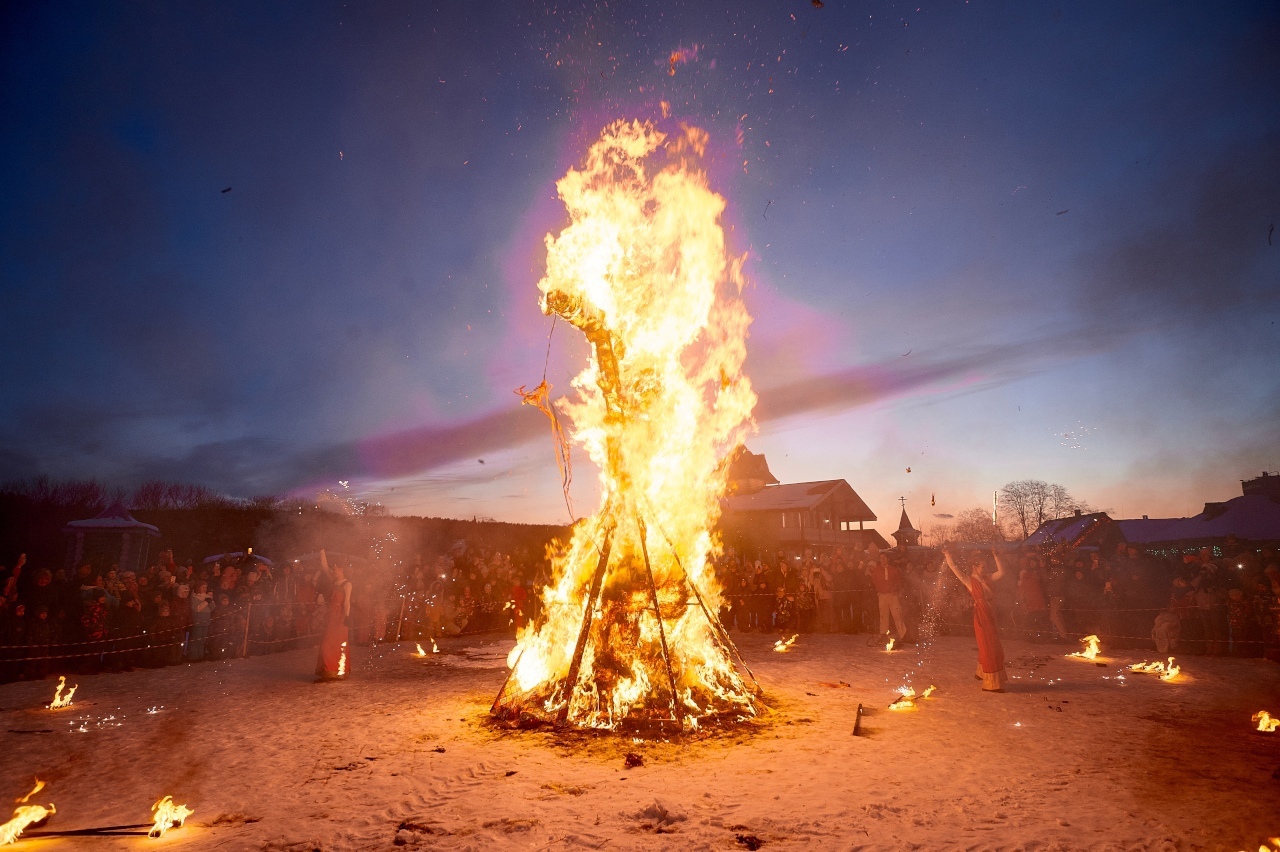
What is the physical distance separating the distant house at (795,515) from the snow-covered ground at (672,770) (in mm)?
29885

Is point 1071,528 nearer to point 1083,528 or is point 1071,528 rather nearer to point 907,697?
point 1083,528

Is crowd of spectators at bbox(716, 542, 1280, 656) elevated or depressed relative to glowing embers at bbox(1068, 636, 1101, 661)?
elevated

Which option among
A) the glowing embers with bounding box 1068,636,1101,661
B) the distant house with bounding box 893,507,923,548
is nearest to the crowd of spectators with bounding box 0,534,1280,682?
the glowing embers with bounding box 1068,636,1101,661

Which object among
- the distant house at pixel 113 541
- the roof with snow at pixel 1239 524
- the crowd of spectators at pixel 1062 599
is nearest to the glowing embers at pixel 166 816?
the crowd of spectators at pixel 1062 599

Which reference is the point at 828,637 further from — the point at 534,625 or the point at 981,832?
the point at 981,832

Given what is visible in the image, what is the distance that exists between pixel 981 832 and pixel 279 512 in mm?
27990

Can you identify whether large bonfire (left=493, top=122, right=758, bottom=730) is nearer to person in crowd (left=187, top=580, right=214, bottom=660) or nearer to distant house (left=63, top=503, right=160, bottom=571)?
person in crowd (left=187, top=580, right=214, bottom=660)

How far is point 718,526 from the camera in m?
40.5

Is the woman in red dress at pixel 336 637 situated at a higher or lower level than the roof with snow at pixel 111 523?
lower

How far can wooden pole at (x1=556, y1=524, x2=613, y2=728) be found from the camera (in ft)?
28.6

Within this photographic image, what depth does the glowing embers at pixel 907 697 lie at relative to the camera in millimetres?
9508

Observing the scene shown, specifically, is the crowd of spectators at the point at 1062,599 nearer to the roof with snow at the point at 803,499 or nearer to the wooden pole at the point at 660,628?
the wooden pole at the point at 660,628

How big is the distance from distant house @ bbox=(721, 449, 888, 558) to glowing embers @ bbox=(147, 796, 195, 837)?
113 ft

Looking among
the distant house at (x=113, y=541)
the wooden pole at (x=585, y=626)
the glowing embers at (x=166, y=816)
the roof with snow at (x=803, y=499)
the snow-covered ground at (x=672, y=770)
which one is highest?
the roof with snow at (x=803, y=499)
